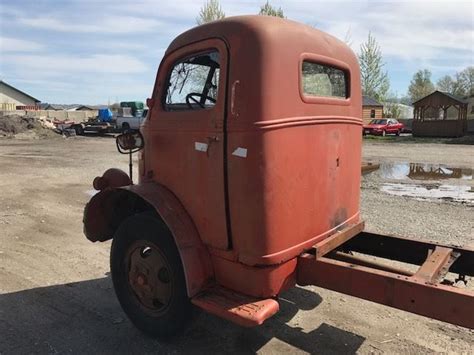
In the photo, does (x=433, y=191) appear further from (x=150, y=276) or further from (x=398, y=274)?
(x=150, y=276)

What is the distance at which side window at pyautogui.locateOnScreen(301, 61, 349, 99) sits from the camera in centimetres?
355

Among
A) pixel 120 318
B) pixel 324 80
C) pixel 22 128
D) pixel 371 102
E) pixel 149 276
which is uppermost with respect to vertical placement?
pixel 371 102

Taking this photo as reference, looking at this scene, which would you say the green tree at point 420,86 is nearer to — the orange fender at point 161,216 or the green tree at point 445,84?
the green tree at point 445,84

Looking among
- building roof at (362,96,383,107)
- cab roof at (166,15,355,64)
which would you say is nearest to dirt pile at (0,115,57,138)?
building roof at (362,96,383,107)

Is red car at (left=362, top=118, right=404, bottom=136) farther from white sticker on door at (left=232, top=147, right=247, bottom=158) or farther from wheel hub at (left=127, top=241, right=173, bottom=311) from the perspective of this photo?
white sticker on door at (left=232, top=147, right=247, bottom=158)

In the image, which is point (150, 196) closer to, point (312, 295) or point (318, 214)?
point (318, 214)

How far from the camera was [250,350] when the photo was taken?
3.77 meters

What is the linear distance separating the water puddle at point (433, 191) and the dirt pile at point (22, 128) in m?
30.2

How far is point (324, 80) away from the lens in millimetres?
3773

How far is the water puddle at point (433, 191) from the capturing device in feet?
34.0

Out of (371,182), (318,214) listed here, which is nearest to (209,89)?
(318,214)

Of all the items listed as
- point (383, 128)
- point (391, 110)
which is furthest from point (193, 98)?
point (391, 110)

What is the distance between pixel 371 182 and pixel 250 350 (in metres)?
9.53

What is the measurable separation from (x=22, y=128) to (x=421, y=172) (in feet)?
101
